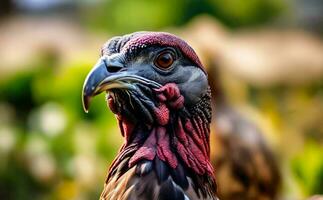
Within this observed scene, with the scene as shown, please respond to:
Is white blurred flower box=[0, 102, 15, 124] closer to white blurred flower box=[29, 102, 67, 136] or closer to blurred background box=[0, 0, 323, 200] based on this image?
blurred background box=[0, 0, 323, 200]

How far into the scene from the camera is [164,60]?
424cm

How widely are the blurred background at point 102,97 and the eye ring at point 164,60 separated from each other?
3335 millimetres

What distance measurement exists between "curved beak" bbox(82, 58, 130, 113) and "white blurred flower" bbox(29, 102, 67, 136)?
648cm

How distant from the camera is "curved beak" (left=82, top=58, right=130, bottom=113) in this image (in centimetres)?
406

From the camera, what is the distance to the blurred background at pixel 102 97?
891 cm

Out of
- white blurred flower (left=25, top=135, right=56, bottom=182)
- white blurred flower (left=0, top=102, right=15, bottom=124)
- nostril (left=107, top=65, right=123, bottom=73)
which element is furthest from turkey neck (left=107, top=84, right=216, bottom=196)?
white blurred flower (left=0, top=102, right=15, bottom=124)

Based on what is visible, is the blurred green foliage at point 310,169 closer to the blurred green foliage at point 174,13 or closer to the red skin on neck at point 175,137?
the red skin on neck at point 175,137

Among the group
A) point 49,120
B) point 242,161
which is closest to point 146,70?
point 242,161

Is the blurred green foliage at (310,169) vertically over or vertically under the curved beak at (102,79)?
under

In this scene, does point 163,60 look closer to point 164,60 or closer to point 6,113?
point 164,60

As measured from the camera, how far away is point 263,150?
24.5 ft

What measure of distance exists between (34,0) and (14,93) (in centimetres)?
1871

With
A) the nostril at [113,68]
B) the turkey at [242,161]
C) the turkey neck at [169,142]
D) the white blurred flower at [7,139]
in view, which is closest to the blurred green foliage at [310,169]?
the turkey at [242,161]

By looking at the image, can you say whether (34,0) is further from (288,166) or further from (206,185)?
(206,185)
